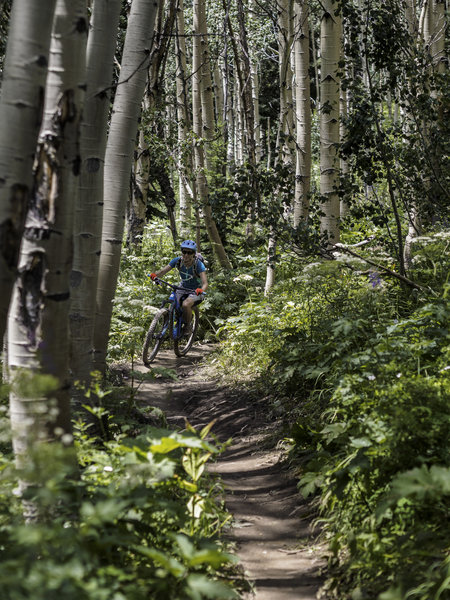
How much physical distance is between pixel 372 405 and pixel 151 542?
1770mm

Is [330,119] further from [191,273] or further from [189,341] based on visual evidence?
[189,341]

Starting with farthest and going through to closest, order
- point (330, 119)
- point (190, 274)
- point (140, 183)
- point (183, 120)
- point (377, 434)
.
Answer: point (140, 183) < point (183, 120) < point (190, 274) < point (330, 119) < point (377, 434)

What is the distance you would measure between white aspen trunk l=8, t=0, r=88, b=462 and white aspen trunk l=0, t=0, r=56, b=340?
341mm

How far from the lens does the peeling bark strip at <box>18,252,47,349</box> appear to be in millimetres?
3002

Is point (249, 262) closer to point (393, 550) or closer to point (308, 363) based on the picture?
point (308, 363)

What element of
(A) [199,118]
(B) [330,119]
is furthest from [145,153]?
(B) [330,119]

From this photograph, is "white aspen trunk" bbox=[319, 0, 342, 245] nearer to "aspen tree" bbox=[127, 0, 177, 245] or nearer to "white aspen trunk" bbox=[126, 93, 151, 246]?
"aspen tree" bbox=[127, 0, 177, 245]

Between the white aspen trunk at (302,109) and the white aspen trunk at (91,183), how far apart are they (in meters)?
5.96

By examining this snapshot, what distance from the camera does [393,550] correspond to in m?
3.10

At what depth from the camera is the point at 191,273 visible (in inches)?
400

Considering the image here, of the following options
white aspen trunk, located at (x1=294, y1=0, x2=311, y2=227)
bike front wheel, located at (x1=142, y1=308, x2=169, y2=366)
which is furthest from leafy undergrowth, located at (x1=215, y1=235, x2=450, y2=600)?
white aspen trunk, located at (x1=294, y1=0, x2=311, y2=227)

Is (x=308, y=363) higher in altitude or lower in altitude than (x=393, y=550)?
higher

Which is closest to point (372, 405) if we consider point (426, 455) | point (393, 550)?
point (426, 455)

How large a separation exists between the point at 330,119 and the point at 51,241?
6.64 metres
